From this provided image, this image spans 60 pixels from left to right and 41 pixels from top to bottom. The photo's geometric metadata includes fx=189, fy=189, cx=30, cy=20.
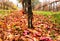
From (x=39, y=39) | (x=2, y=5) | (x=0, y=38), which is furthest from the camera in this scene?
(x=2, y=5)

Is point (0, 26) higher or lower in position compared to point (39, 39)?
higher

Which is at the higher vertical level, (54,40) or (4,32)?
(4,32)

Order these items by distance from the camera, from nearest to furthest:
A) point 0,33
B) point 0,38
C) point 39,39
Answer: point 0,38 → point 0,33 → point 39,39

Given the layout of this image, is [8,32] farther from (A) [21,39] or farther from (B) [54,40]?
(B) [54,40]

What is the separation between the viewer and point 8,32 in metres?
8.36

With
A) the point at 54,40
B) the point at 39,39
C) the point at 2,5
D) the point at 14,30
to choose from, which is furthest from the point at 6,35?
the point at 2,5

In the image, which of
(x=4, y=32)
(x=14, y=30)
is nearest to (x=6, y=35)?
(x=4, y=32)

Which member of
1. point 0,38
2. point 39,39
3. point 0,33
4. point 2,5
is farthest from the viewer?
point 2,5

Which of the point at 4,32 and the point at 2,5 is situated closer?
the point at 4,32

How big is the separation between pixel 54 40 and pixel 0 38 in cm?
280

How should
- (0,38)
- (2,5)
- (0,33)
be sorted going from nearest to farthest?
(0,38) < (0,33) < (2,5)

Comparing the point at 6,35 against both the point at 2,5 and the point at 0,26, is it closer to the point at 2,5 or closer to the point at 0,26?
the point at 0,26

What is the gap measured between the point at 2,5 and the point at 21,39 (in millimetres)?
26390

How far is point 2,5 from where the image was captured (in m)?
33.5
